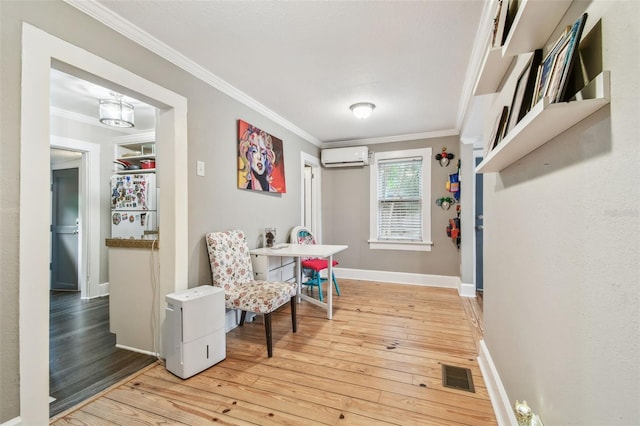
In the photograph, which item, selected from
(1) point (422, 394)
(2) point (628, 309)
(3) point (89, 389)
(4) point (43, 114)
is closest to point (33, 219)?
(4) point (43, 114)

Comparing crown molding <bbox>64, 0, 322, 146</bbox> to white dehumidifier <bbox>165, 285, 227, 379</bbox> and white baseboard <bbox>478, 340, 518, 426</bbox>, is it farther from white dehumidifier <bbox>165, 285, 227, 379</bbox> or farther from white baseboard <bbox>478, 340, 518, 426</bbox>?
white baseboard <bbox>478, 340, 518, 426</bbox>

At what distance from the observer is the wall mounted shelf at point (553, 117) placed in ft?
2.15

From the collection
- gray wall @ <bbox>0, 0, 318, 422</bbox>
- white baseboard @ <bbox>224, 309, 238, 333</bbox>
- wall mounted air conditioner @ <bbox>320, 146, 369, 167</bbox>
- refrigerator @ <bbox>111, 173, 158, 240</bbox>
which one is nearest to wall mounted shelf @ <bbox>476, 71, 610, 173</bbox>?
gray wall @ <bbox>0, 0, 318, 422</bbox>

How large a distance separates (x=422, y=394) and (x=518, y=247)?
1118 millimetres

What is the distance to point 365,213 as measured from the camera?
4.86 metres

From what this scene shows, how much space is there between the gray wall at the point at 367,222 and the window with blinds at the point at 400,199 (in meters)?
0.21

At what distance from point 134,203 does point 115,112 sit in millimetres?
1210

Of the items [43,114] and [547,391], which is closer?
[547,391]

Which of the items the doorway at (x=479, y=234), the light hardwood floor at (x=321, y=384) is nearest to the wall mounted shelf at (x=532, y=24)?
the light hardwood floor at (x=321, y=384)

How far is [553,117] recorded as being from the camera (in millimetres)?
765

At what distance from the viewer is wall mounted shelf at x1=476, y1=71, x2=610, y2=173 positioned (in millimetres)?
657

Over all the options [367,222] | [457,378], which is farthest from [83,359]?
[367,222]

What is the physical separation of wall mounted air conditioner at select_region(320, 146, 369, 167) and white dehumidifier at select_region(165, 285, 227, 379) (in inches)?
126

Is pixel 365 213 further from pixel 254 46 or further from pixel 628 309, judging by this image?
pixel 628 309
